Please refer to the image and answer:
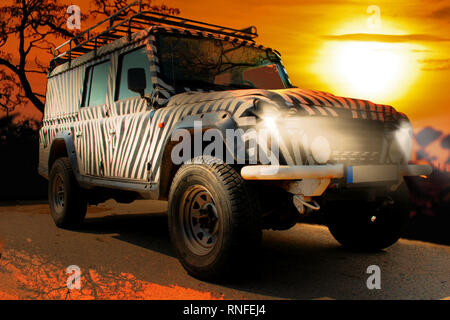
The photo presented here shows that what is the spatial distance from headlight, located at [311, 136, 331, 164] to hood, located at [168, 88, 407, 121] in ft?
0.71

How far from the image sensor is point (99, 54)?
6559mm

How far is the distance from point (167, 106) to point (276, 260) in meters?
1.98

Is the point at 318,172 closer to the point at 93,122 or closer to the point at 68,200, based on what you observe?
the point at 93,122

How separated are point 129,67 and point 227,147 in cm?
240

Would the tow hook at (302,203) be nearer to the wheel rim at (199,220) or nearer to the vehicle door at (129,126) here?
the wheel rim at (199,220)

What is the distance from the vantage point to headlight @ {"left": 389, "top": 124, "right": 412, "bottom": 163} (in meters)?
4.52

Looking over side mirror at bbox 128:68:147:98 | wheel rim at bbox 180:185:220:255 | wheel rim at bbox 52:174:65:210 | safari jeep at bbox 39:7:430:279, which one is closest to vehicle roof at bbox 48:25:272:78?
safari jeep at bbox 39:7:430:279

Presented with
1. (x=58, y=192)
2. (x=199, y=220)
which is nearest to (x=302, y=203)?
(x=199, y=220)

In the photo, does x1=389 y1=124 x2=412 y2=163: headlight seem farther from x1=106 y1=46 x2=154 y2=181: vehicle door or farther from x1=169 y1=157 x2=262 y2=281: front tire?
x1=106 y1=46 x2=154 y2=181: vehicle door

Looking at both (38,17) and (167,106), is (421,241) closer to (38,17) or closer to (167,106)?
(167,106)

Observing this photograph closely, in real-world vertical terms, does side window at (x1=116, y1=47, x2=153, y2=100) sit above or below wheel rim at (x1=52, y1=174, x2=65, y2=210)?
above

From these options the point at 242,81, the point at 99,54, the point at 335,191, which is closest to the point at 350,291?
the point at 335,191

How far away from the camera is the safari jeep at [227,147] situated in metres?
3.84

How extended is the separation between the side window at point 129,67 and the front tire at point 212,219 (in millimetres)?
1482
